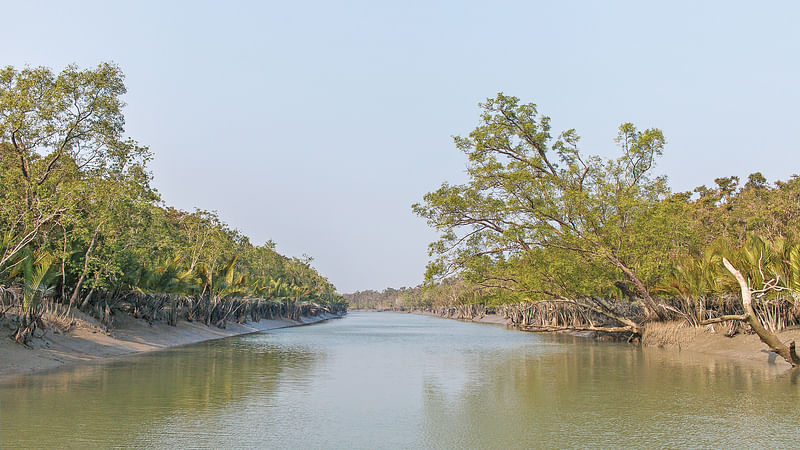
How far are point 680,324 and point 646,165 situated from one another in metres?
10.7

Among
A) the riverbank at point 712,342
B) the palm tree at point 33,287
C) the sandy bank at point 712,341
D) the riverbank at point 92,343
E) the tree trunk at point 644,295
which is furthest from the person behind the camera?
the tree trunk at point 644,295

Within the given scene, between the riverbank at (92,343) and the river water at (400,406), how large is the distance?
5.37 feet

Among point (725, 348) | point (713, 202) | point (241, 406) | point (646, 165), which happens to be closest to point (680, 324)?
point (725, 348)

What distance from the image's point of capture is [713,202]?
233 ft

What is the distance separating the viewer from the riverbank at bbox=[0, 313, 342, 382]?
21.5 meters

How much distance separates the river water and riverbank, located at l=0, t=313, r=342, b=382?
164 cm

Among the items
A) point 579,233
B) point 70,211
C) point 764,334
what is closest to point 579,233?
point 579,233

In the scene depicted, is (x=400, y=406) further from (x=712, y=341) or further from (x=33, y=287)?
(x=712, y=341)

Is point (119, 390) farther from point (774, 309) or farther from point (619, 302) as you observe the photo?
point (619, 302)

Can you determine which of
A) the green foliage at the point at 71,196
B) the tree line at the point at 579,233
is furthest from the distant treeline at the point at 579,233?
the green foliage at the point at 71,196

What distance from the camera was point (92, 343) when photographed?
28.3m

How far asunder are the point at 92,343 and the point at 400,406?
20.1 metres

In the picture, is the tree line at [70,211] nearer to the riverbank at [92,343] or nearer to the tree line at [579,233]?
the riverbank at [92,343]

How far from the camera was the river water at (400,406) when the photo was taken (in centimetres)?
1109
